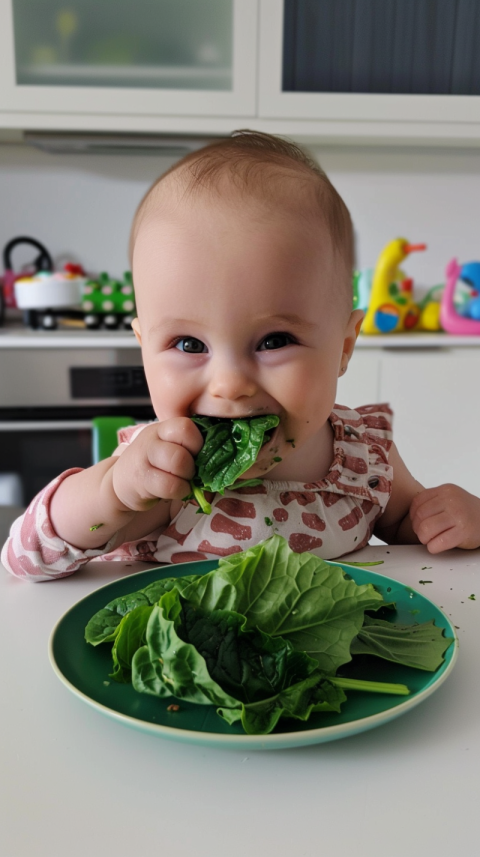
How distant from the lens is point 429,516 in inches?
34.2

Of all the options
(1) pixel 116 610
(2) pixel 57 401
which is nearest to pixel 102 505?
(1) pixel 116 610

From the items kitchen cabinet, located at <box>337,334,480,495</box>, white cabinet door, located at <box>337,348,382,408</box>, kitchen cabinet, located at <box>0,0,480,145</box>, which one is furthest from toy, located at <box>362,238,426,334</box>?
kitchen cabinet, located at <box>0,0,480,145</box>

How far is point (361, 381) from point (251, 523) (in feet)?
5.09

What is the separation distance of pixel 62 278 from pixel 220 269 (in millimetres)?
1982

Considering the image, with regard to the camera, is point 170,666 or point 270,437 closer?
point 170,666

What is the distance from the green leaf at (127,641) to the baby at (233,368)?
169 millimetres

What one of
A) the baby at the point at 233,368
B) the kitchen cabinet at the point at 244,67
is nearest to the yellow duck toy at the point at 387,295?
the kitchen cabinet at the point at 244,67

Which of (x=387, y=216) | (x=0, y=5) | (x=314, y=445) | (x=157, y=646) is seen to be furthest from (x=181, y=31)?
(x=157, y=646)

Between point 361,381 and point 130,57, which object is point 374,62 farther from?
point 361,381

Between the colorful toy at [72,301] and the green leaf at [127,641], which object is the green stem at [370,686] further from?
the colorful toy at [72,301]

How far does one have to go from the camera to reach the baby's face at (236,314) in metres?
0.69

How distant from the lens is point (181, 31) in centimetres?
242

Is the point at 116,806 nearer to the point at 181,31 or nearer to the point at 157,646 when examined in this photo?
the point at 157,646

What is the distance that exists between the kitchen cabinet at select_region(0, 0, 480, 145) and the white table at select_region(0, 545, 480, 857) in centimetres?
219
